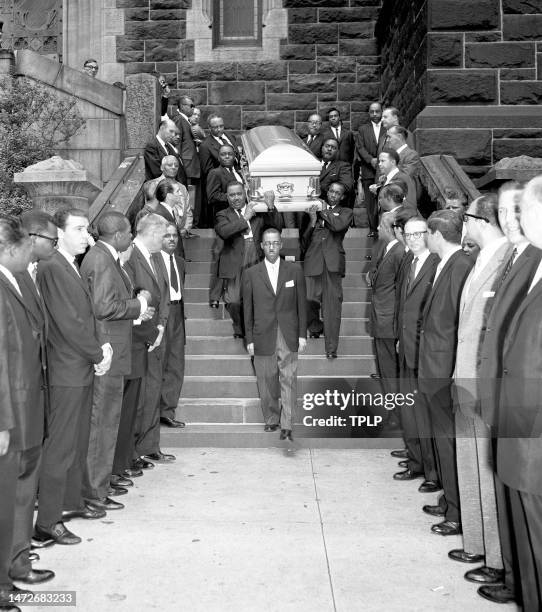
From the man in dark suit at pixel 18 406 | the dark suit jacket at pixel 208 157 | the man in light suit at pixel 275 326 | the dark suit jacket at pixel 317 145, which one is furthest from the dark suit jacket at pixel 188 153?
the man in dark suit at pixel 18 406

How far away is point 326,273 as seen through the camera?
8.40 m

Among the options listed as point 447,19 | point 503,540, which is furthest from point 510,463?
point 447,19

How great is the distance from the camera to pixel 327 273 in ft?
27.6

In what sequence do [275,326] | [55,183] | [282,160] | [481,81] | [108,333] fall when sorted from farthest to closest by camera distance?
[481,81]
[282,160]
[55,183]
[275,326]
[108,333]

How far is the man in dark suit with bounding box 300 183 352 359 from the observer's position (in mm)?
8242

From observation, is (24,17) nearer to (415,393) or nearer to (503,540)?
(415,393)

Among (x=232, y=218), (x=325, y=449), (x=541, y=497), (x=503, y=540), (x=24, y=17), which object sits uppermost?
(x=24, y=17)

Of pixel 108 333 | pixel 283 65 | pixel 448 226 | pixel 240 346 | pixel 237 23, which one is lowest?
pixel 240 346

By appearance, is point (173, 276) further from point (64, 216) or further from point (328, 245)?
point (64, 216)

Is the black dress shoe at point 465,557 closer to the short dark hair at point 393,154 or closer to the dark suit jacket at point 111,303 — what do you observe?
the dark suit jacket at point 111,303

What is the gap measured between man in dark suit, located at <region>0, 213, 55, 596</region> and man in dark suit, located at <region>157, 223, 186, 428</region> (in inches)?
116

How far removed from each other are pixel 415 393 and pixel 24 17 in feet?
44.4

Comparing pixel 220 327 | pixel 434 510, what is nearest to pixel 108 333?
pixel 434 510

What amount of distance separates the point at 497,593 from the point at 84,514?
2.62 meters
